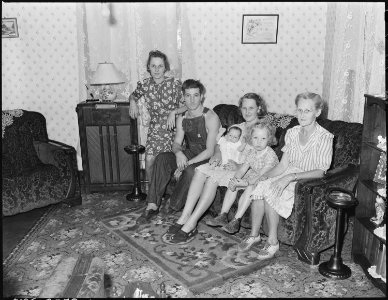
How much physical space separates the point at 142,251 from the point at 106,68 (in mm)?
2221

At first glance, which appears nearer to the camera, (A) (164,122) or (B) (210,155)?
(B) (210,155)

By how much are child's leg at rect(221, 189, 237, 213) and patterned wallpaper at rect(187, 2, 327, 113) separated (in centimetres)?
191

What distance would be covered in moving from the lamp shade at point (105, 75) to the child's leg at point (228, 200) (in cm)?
197

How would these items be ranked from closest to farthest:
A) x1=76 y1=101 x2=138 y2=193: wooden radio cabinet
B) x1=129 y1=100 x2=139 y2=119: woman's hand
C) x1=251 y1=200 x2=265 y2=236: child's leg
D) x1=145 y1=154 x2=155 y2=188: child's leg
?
x1=251 y1=200 x2=265 y2=236: child's leg < x1=145 y1=154 x2=155 y2=188: child's leg < x1=129 y1=100 x2=139 y2=119: woman's hand < x1=76 y1=101 x2=138 y2=193: wooden radio cabinet

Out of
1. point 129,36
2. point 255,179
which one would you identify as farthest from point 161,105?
point 255,179

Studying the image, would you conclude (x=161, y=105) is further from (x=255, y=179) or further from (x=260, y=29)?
(x=260, y=29)

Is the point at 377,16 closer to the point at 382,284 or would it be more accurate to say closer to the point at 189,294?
the point at 382,284

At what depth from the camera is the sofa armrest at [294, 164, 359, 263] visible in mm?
2943

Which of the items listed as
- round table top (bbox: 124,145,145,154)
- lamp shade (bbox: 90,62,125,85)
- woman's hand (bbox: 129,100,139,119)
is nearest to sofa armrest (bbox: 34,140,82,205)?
round table top (bbox: 124,145,145,154)

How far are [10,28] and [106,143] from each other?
5.97ft

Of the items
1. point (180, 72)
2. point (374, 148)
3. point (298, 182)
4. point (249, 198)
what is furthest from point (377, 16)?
point (180, 72)

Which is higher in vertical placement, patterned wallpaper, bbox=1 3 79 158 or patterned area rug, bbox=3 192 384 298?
patterned wallpaper, bbox=1 3 79 158

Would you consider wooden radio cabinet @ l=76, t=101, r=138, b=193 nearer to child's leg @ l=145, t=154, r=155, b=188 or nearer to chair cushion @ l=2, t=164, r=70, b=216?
child's leg @ l=145, t=154, r=155, b=188

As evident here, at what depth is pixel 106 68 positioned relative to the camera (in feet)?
15.1
